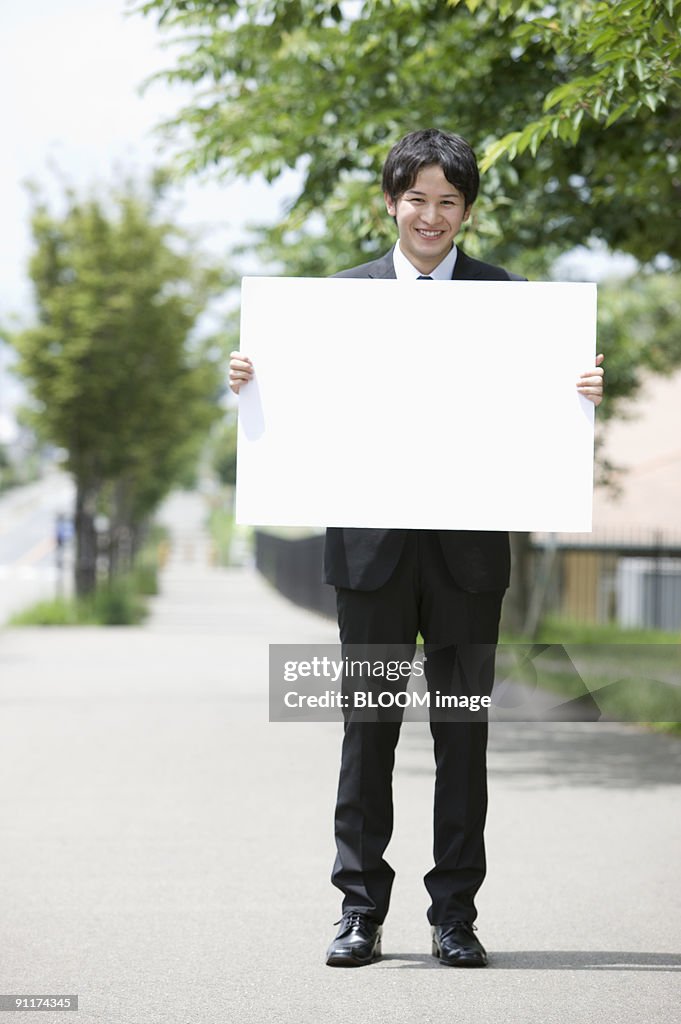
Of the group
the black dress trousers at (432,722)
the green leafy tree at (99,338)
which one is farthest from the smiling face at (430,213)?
the green leafy tree at (99,338)

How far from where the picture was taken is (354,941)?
473 cm

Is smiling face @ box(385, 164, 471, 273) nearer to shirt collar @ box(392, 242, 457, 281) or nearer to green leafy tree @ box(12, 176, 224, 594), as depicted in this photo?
shirt collar @ box(392, 242, 457, 281)

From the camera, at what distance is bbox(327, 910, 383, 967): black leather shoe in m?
4.72

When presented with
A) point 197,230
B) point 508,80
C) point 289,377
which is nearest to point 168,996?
point 289,377

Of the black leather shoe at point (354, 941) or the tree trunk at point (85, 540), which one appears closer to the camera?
the black leather shoe at point (354, 941)

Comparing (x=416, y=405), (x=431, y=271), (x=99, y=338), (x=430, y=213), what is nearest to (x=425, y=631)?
(x=416, y=405)

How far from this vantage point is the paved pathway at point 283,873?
4.48 meters

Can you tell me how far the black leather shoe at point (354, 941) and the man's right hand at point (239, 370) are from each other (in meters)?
1.53

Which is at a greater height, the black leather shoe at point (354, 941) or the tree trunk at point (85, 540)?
the tree trunk at point (85, 540)

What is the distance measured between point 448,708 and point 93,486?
2151 cm

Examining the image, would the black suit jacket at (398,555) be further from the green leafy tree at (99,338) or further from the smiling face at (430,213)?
the green leafy tree at (99,338)

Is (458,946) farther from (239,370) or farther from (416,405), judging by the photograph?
(239,370)

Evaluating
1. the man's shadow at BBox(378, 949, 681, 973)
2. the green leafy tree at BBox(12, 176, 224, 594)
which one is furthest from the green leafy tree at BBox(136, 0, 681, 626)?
the green leafy tree at BBox(12, 176, 224, 594)

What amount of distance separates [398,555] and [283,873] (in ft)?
6.75
